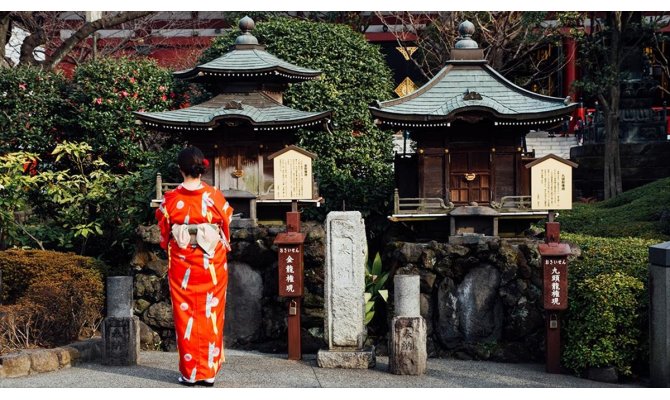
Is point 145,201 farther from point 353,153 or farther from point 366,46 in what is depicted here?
point 366,46

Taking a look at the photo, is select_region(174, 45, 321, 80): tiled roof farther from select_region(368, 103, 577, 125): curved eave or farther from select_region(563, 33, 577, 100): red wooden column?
select_region(563, 33, 577, 100): red wooden column

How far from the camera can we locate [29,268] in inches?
544

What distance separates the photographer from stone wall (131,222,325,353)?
43.7ft

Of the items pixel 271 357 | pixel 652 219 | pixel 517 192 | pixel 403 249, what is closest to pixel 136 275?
pixel 271 357

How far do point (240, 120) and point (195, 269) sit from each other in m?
7.24

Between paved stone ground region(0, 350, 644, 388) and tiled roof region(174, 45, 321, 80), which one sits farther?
tiled roof region(174, 45, 321, 80)

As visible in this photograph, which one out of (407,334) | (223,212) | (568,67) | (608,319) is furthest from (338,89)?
(568,67)

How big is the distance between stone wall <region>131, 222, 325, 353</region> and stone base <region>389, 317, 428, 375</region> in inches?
86.8

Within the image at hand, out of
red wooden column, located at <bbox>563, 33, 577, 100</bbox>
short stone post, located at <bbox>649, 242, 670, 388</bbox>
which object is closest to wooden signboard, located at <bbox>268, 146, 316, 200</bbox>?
short stone post, located at <bbox>649, 242, 670, 388</bbox>

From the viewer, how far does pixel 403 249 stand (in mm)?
13172

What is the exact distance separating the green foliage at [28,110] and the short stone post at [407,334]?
10.4 metres

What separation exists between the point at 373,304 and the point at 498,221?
3.89 m

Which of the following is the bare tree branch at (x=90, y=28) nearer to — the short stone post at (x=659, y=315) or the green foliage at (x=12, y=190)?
the green foliage at (x=12, y=190)

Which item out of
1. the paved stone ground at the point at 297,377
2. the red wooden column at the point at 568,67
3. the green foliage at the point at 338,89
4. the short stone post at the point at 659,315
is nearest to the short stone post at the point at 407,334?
the paved stone ground at the point at 297,377
